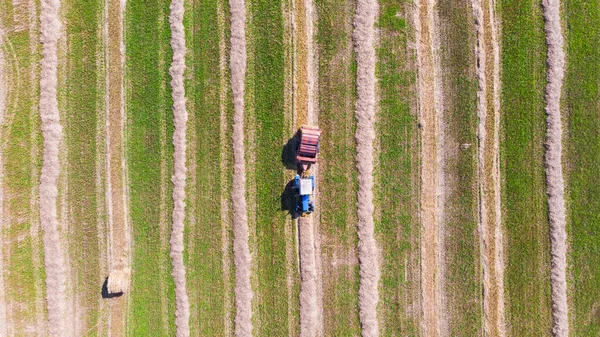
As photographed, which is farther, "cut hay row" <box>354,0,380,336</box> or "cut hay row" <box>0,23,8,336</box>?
"cut hay row" <box>354,0,380,336</box>

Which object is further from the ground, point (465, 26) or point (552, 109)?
point (465, 26)

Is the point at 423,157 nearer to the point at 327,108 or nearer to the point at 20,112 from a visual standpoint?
the point at 327,108

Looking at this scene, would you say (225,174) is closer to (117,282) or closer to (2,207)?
(117,282)

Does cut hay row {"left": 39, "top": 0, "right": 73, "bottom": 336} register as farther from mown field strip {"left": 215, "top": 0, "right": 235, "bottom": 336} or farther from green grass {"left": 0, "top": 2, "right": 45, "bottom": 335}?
mown field strip {"left": 215, "top": 0, "right": 235, "bottom": 336}

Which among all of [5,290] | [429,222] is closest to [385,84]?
[429,222]

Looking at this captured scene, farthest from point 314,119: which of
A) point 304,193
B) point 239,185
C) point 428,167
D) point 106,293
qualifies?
point 106,293

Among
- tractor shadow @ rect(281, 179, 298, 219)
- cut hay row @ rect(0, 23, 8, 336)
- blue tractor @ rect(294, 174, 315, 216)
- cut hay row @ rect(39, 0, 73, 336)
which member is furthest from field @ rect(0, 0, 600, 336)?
cut hay row @ rect(0, 23, 8, 336)

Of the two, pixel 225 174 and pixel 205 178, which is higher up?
pixel 225 174
